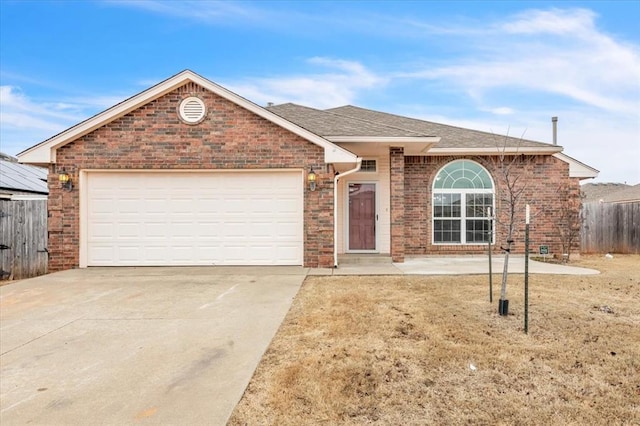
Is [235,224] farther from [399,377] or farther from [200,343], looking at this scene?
[399,377]

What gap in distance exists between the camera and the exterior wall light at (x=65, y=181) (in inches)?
358

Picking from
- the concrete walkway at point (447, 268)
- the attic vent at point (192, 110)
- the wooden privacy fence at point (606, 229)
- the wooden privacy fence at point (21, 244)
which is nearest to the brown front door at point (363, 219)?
the concrete walkway at point (447, 268)

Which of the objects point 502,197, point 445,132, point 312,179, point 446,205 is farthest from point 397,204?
point 445,132

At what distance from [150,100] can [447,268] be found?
8572mm

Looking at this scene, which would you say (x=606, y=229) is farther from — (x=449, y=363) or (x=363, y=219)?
(x=449, y=363)

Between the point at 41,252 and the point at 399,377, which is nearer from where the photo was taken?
the point at 399,377

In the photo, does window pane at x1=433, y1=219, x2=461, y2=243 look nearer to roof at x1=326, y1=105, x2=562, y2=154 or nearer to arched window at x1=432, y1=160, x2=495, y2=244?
arched window at x1=432, y1=160, x2=495, y2=244

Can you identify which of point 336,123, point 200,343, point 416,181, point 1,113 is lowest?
point 200,343

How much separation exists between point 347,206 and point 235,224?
3461 millimetres

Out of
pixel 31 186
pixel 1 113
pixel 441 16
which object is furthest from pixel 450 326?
pixel 1 113

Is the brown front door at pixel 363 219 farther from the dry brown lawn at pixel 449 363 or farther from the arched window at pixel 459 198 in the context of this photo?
the dry brown lawn at pixel 449 363

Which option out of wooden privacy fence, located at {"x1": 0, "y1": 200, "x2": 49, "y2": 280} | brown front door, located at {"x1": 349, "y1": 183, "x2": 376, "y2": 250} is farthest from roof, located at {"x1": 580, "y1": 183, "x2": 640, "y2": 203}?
wooden privacy fence, located at {"x1": 0, "y1": 200, "x2": 49, "y2": 280}

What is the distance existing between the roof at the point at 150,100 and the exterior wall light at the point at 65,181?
16.9 inches

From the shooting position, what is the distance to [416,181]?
1169cm
